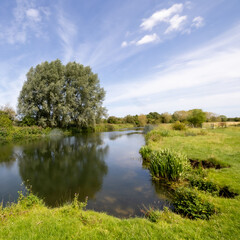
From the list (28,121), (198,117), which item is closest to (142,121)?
(198,117)

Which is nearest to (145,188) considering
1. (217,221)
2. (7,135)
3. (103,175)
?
(103,175)

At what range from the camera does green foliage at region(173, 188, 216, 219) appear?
4211mm

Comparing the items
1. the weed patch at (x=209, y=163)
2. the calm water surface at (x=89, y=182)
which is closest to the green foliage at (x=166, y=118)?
the calm water surface at (x=89, y=182)

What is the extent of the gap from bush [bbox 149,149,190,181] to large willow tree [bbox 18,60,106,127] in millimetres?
23393

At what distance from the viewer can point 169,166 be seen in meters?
7.66

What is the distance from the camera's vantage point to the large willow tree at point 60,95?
2802cm

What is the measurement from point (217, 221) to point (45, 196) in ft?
20.8

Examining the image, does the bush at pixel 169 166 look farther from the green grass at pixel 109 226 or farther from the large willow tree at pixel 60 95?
the large willow tree at pixel 60 95

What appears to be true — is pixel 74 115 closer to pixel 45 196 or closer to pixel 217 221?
pixel 45 196

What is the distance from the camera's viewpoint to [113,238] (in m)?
3.26

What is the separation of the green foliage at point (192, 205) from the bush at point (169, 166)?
7.82 feet

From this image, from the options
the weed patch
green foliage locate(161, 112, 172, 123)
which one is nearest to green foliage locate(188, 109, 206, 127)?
green foliage locate(161, 112, 172, 123)

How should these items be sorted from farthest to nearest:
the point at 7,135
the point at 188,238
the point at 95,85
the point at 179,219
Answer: the point at 95,85 < the point at 7,135 < the point at 179,219 < the point at 188,238

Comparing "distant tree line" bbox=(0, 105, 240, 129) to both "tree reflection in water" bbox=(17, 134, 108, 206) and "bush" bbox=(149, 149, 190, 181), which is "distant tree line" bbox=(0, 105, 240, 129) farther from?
"bush" bbox=(149, 149, 190, 181)
